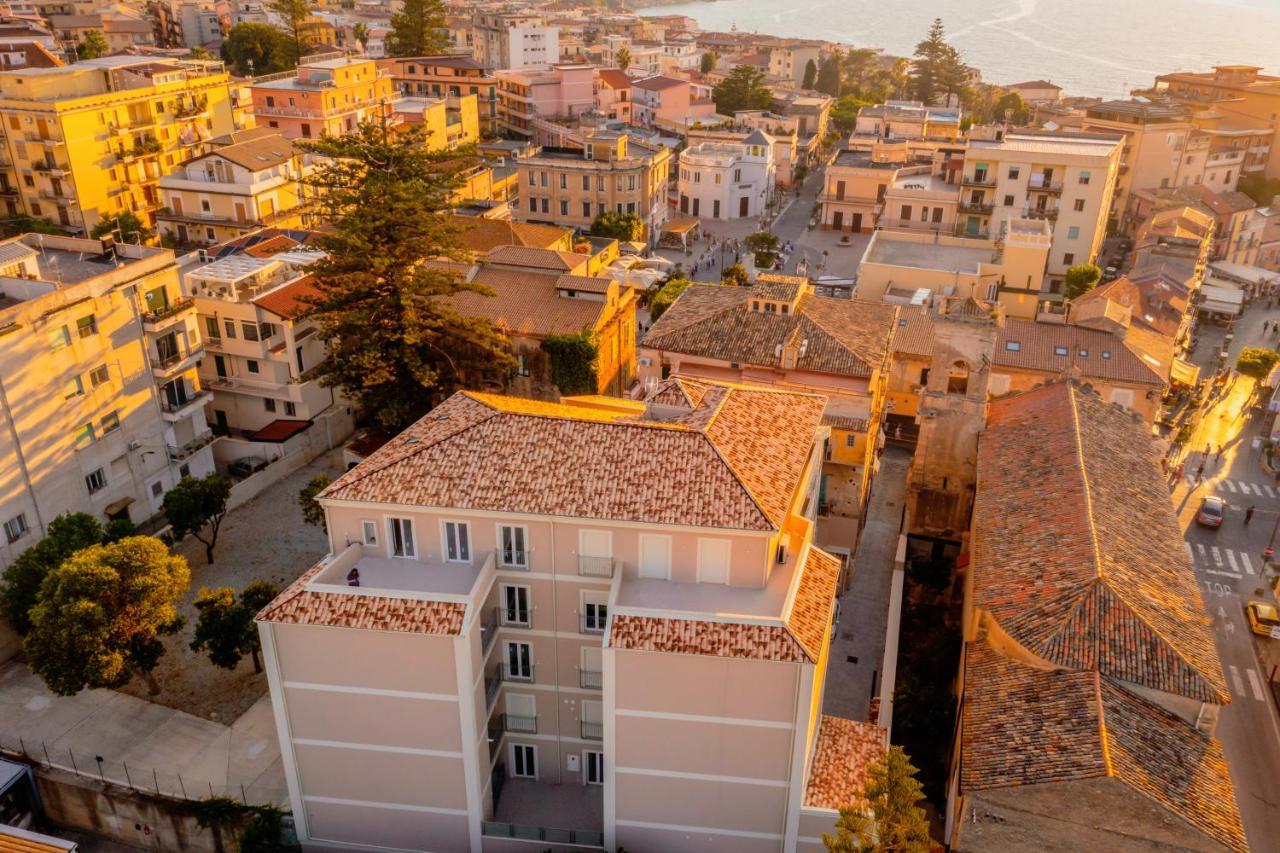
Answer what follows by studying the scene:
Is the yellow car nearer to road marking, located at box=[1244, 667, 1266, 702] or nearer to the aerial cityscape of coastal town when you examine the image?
the aerial cityscape of coastal town

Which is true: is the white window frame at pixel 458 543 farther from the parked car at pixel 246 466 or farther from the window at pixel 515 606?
the parked car at pixel 246 466

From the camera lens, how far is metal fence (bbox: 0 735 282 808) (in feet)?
81.3

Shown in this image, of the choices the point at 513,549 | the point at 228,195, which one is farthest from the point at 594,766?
the point at 228,195

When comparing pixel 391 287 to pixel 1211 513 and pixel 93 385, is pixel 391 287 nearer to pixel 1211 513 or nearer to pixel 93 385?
pixel 93 385

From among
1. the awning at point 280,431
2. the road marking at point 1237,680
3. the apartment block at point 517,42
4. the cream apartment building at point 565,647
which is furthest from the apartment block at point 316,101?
the road marking at point 1237,680

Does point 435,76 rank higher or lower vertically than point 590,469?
higher

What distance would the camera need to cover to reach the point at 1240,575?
38.3 m

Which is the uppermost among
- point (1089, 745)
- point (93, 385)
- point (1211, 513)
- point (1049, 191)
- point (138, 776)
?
point (1049, 191)

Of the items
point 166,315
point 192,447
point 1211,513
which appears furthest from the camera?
point 1211,513

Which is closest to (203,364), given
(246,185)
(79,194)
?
(246,185)

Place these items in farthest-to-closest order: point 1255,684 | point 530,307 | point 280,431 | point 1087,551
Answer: point 530,307 < point 280,431 < point 1255,684 < point 1087,551

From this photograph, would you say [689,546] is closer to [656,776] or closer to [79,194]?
[656,776]

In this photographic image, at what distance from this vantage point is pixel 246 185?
182 ft

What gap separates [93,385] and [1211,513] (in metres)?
45.2
